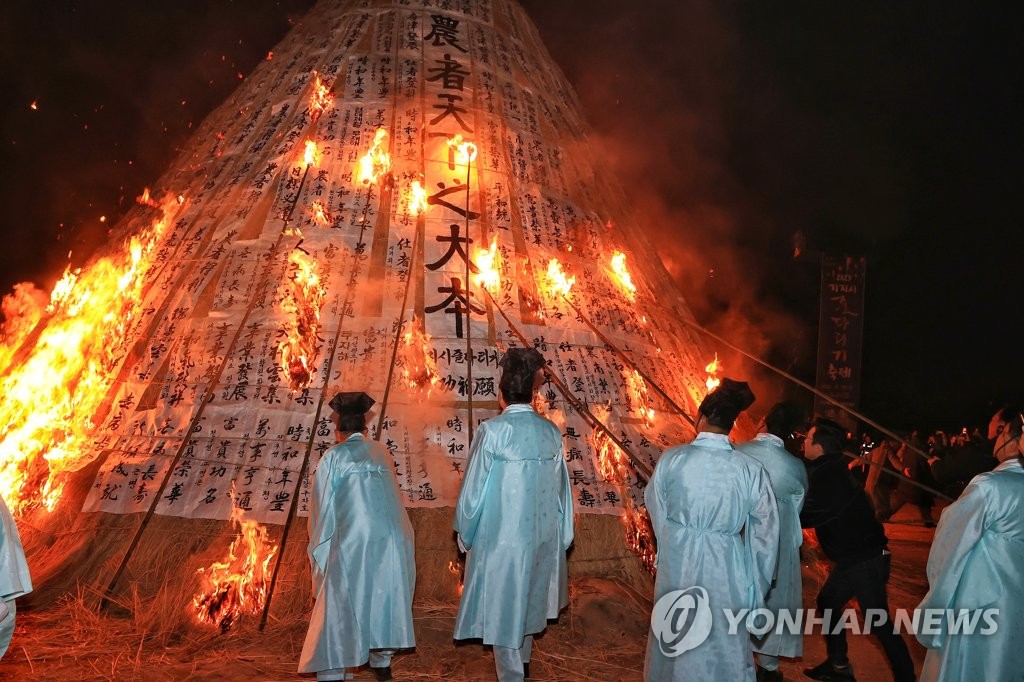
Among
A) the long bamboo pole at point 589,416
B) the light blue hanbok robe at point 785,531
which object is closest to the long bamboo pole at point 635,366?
the long bamboo pole at point 589,416

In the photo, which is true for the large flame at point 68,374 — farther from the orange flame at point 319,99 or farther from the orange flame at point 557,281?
the orange flame at point 557,281

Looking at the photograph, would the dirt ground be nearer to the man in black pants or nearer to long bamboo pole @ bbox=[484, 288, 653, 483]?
the man in black pants

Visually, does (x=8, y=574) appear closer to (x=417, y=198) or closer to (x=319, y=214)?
(x=319, y=214)

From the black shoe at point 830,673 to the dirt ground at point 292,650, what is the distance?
122 millimetres

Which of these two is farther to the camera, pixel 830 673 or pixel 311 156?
pixel 311 156

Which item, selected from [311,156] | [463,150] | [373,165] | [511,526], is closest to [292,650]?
[511,526]

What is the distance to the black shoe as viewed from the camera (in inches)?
169

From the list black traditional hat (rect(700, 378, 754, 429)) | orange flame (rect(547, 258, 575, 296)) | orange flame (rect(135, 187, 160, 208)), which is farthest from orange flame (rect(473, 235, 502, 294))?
orange flame (rect(135, 187, 160, 208))

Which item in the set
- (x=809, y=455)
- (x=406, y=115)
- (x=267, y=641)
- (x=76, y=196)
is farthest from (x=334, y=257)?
(x=76, y=196)

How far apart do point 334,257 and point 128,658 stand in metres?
3.30

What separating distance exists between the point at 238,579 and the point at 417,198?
3534 millimetres

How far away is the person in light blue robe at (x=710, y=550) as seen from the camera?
323 centimetres

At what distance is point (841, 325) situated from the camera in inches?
443

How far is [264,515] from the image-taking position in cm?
496
